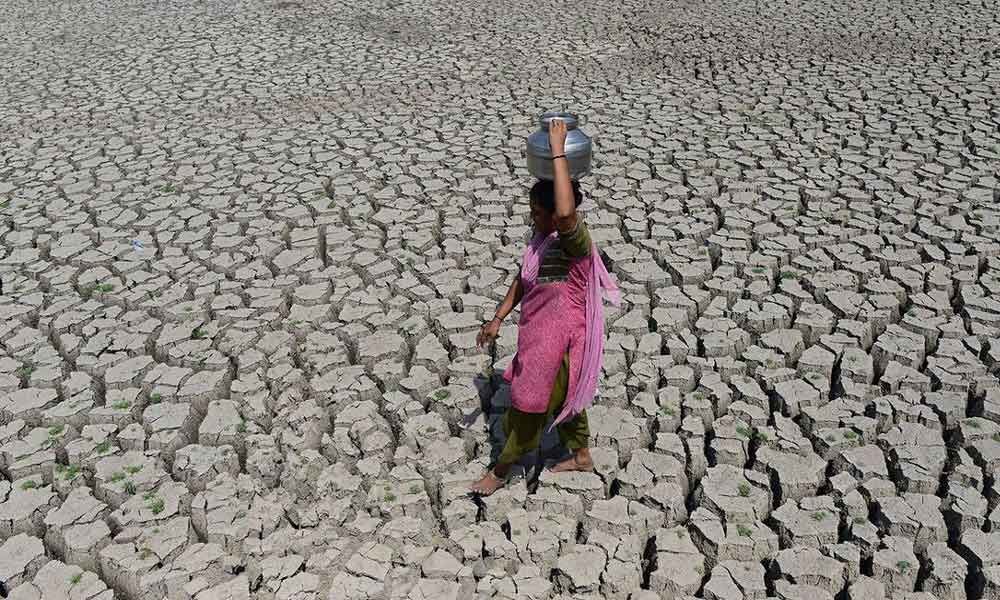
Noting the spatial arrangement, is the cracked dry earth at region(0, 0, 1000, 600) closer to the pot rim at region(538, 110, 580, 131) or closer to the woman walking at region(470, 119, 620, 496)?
the woman walking at region(470, 119, 620, 496)

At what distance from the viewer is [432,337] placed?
11.7 feet

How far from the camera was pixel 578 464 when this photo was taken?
2812 millimetres

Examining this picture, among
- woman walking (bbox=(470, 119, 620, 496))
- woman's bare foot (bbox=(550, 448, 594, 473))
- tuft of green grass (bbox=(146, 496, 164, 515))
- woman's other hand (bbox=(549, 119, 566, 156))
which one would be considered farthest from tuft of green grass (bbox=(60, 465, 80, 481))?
woman's other hand (bbox=(549, 119, 566, 156))

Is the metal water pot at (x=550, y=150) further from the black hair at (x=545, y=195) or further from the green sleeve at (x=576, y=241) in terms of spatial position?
the green sleeve at (x=576, y=241)

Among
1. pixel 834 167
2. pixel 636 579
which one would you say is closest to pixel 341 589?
pixel 636 579

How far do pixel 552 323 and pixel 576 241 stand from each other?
0.27 m

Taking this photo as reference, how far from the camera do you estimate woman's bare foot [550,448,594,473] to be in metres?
2.80

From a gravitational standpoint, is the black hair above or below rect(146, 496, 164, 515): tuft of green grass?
above

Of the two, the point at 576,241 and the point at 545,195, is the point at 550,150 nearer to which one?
the point at 545,195

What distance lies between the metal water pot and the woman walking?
40 millimetres

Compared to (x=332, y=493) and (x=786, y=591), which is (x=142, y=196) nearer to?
(x=332, y=493)

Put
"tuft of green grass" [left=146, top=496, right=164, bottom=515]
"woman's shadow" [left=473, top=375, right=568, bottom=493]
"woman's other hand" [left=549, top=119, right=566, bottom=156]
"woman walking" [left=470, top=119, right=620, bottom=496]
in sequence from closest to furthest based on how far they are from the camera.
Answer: "woman's other hand" [left=549, top=119, right=566, bottom=156], "woman walking" [left=470, top=119, right=620, bottom=496], "tuft of green grass" [left=146, top=496, right=164, bottom=515], "woman's shadow" [left=473, top=375, right=568, bottom=493]

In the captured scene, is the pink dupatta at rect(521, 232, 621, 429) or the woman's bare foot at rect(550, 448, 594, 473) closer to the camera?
the pink dupatta at rect(521, 232, 621, 429)

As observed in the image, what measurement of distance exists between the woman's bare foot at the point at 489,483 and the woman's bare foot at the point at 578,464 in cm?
17
